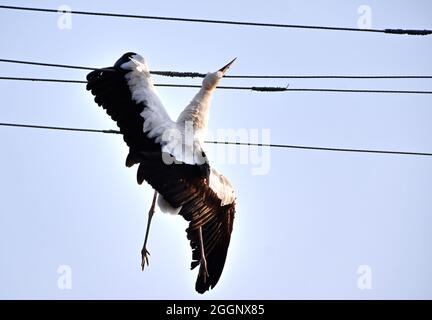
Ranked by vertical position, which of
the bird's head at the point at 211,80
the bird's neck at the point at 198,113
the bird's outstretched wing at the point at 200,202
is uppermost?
the bird's head at the point at 211,80

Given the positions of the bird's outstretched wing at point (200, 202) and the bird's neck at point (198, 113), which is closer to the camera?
the bird's outstretched wing at point (200, 202)

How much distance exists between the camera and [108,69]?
49.7 feet

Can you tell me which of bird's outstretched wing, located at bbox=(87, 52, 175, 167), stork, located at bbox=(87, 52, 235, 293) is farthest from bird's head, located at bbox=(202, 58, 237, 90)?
bird's outstretched wing, located at bbox=(87, 52, 175, 167)

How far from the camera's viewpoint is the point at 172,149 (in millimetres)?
14320

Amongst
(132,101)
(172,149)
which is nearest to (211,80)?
(132,101)

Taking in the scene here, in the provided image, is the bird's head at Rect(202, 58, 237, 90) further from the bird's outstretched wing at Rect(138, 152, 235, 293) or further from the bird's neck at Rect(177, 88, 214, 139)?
the bird's outstretched wing at Rect(138, 152, 235, 293)

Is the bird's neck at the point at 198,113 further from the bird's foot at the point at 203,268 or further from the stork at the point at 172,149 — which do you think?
the bird's foot at the point at 203,268

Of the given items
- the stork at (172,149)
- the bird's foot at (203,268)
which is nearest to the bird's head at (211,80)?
the stork at (172,149)

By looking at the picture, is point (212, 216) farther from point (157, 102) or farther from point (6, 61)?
point (6, 61)

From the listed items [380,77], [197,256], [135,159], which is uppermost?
[380,77]

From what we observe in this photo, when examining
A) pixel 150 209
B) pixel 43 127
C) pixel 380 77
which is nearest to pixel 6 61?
pixel 43 127

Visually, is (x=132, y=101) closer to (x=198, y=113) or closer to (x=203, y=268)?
(x=198, y=113)

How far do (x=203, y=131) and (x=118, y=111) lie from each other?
3.83 ft

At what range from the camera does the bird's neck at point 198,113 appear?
49.5 feet
